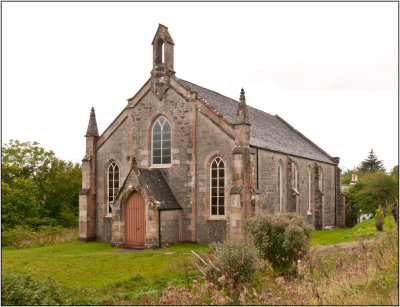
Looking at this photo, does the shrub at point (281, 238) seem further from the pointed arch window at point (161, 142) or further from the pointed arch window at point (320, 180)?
the pointed arch window at point (320, 180)

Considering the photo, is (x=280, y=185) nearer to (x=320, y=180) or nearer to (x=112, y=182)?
(x=320, y=180)

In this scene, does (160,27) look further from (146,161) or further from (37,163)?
(37,163)

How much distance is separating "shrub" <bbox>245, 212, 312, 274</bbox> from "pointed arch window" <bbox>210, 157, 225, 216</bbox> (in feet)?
24.1

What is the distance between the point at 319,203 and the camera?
33.8 metres

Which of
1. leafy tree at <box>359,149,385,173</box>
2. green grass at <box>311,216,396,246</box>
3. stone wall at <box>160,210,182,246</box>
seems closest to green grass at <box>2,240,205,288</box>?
stone wall at <box>160,210,182,246</box>

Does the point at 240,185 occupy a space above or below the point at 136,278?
above

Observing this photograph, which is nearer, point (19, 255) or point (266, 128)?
point (19, 255)

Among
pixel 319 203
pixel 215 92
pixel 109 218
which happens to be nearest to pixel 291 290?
pixel 109 218

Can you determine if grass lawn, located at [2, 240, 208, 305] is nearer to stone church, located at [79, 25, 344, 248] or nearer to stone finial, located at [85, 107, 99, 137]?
stone church, located at [79, 25, 344, 248]

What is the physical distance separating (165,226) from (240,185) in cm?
474

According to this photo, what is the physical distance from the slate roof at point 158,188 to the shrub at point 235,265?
9.76m

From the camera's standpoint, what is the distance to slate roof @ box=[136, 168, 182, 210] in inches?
860

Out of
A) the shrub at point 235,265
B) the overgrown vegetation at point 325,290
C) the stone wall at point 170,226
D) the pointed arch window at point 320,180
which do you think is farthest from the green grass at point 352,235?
the shrub at point 235,265

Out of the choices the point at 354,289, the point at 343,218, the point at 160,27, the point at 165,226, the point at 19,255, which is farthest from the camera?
the point at 343,218
